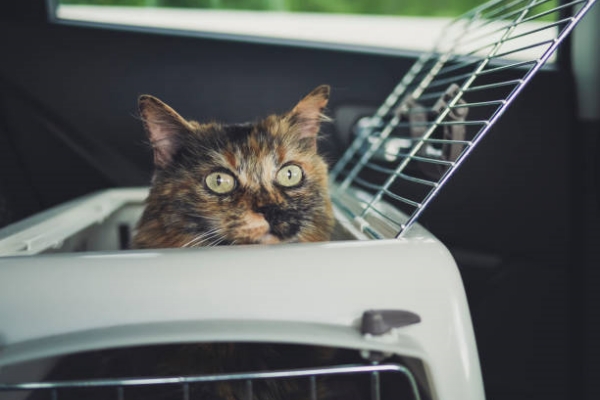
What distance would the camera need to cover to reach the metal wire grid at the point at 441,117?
690 millimetres

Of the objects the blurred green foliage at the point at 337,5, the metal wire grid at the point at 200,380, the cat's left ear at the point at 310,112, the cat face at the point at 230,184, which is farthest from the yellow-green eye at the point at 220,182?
the blurred green foliage at the point at 337,5

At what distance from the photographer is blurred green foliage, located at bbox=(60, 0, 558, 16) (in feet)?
4.73

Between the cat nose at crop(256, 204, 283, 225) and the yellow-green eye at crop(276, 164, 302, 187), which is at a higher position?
the yellow-green eye at crop(276, 164, 302, 187)

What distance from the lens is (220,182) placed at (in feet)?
2.48

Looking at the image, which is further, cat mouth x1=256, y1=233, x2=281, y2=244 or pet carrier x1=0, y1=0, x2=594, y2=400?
cat mouth x1=256, y1=233, x2=281, y2=244

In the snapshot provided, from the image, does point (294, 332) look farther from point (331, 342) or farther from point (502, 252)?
point (502, 252)

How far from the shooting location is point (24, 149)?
4.92 ft

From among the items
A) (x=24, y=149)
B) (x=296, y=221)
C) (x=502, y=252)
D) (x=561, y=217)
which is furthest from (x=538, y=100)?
(x=24, y=149)

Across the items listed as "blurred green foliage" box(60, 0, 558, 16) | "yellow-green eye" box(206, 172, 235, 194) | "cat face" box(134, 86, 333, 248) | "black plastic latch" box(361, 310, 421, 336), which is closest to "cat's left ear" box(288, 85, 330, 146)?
"cat face" box(134, 86, 333, 248)

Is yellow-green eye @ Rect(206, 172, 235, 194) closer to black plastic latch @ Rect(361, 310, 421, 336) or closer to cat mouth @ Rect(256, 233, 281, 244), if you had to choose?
cat mouth @ Rect(256, 233, 281, 244)

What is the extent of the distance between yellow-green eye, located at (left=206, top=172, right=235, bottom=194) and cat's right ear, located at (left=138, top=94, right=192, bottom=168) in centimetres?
8

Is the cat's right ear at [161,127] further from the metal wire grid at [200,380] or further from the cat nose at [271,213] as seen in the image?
the metal wire grid at [200,380]

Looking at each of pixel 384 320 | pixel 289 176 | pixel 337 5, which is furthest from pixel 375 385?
pixel 337 5

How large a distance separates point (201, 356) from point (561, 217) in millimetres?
1037
